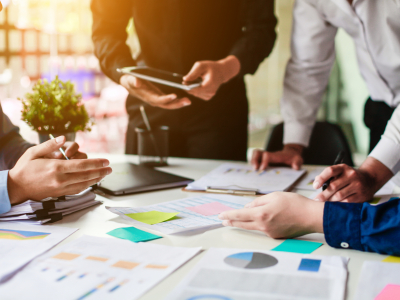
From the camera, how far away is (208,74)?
1378 millimetres

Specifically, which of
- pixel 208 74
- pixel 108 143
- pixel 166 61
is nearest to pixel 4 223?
pixel 208 74

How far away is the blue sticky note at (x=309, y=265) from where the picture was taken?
57 cm

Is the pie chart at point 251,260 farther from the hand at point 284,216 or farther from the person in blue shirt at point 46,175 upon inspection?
the person in blue shirt at point 46,175

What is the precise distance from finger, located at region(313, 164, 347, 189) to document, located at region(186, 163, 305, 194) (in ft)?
0.63

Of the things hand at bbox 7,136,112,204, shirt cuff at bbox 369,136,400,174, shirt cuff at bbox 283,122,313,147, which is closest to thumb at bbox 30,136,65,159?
hand at bbox 7,136,112,204

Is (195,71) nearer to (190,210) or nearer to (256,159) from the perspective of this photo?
(256,159)

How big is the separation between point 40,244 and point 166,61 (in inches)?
47.3

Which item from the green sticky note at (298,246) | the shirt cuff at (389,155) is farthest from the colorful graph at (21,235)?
the shirt cuff at (389,155)

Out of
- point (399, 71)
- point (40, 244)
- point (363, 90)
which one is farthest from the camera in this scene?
point (363, 90)

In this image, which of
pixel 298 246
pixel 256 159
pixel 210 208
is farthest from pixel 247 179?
pixel 298 246

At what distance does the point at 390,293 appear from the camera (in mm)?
500

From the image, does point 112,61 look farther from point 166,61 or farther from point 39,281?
point 39,281

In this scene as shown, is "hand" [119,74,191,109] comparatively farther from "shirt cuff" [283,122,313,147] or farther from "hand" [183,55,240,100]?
A: "shirt cuff" [283,122,313,147]

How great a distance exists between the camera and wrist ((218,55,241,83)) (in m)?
1.48
